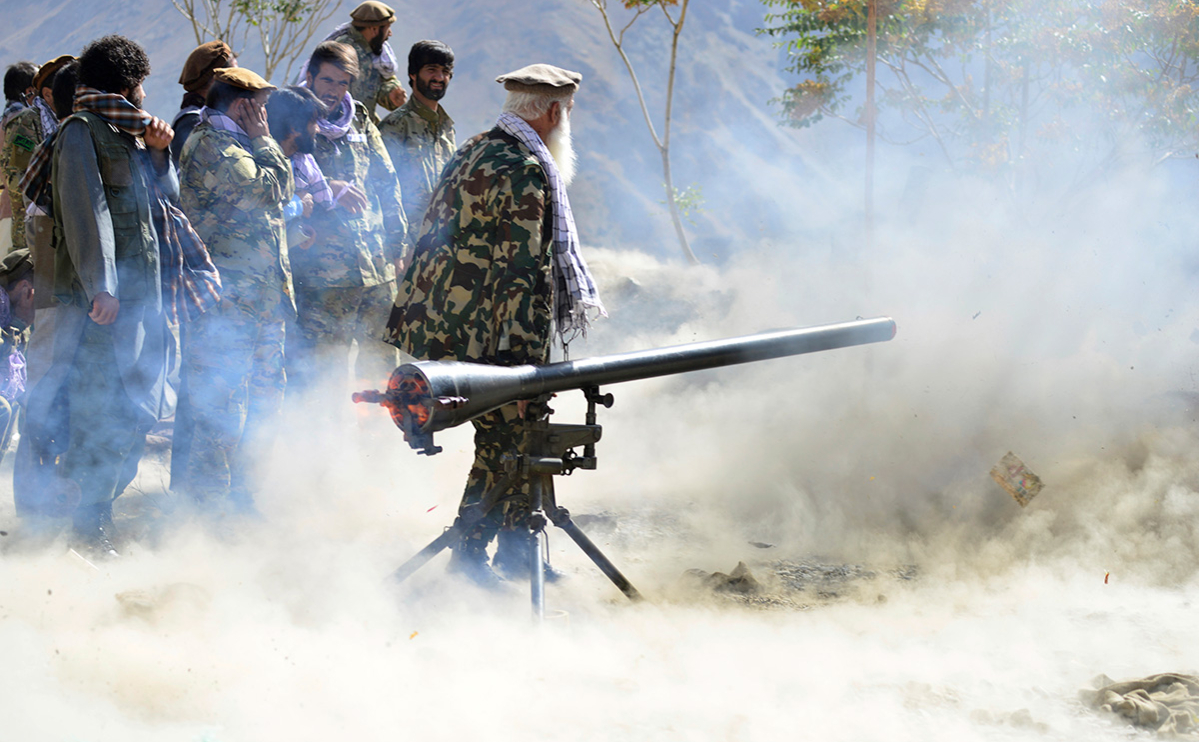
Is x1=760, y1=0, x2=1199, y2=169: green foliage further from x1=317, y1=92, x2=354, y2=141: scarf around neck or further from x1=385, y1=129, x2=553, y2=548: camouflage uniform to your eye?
x1=385, y1=129, x2=553, y2=548: camouflage uniform

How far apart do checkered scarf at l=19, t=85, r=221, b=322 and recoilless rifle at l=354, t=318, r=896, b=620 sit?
127 cm

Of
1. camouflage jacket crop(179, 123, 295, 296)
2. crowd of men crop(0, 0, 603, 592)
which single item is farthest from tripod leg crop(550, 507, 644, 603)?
camouflage jacket crop(179, 123, 295, 296)

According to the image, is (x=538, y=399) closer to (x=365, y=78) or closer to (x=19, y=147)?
(x=365, y=78)

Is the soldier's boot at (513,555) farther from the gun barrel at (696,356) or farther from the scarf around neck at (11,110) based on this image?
the scarf around neck at (11,110)

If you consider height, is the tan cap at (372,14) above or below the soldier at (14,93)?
above

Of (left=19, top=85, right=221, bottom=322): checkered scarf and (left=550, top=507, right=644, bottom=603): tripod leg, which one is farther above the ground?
(left=19, top=85, right=221, bottom=322): checkered scarf

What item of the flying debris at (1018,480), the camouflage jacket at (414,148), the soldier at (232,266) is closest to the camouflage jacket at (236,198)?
the soldier at (232,266)

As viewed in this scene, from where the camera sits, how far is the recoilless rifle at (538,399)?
102 inches

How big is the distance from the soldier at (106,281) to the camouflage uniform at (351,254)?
1189 millimetres

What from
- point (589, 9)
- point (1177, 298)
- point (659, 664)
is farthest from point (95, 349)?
point (589, 9)

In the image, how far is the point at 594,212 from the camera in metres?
27.1

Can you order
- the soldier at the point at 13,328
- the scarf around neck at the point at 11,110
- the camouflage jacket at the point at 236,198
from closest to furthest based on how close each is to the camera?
1. the camouflage jacket at the point at 236,198
2. the soldier at the point at 13,328
3. the scarf around neck at the point at 11,110

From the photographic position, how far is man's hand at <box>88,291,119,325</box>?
3.21 meters

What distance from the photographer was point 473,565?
3.63 meters
